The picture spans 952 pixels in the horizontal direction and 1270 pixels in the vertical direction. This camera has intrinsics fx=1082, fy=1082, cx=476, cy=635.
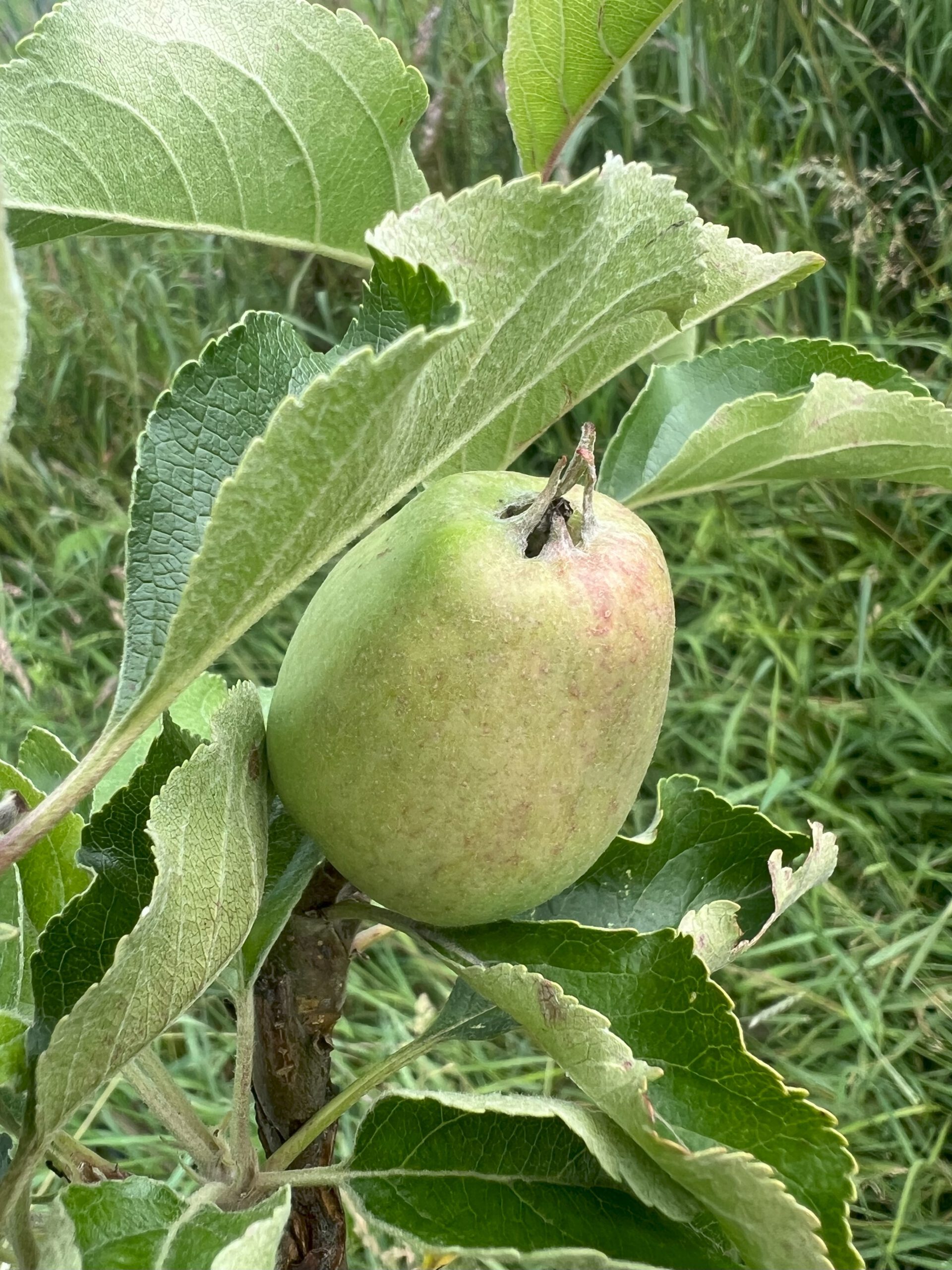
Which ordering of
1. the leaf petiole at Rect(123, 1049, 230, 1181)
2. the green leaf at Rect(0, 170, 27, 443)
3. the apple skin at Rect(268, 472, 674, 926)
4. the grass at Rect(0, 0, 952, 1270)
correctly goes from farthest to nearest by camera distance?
the grass at Rect(0, 0, 952, 1270) < the leaf petiole at Rect(123, 1049, 230, 1181) < the apple skin at Rect(268, 472, 674, 926) < the green leaf at Rect(0, 170, 27, 443)

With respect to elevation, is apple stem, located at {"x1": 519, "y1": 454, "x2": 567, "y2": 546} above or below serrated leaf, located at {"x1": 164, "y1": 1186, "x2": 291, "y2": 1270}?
above

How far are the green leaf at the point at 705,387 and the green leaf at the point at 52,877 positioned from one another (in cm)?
30

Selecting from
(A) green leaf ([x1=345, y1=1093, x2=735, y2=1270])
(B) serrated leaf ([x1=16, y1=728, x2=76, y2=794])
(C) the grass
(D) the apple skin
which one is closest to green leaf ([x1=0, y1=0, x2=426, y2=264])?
(D) the apple skin

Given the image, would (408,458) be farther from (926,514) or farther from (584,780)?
(926,514)

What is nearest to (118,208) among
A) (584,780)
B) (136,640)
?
(136,640)

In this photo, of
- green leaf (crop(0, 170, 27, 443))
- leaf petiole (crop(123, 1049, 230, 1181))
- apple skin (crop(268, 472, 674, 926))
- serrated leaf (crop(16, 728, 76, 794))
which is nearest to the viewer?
green leaf (crop(0, 170, 27, 443))

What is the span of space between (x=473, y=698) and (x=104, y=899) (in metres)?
0.16

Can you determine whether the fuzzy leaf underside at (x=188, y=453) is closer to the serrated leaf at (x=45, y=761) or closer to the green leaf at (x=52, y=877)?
the green leaf at (x=52, y=877)

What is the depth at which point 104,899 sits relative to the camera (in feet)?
1.30

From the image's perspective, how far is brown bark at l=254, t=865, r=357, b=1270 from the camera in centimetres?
48

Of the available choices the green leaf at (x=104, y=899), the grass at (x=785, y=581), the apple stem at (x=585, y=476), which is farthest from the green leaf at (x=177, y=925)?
the grass at (x=785, y=581)

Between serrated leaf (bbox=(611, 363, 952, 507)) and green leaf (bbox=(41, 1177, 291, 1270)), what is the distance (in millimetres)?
353

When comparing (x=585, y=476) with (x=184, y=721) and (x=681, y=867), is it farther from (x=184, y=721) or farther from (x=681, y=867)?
(x=184, y=721)

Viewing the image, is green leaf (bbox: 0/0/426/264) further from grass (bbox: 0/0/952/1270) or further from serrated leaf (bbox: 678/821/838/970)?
grass (bbox: 0/0/952/1270)
